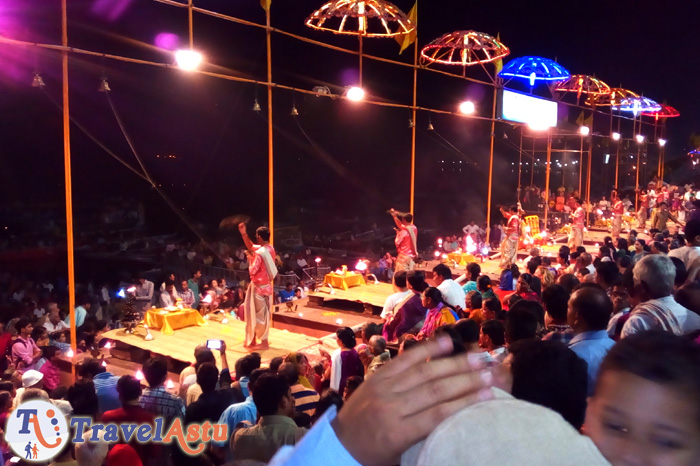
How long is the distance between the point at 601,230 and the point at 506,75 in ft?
28.4

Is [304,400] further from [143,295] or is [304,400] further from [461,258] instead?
[461,258]

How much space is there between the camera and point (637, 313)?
3887mm

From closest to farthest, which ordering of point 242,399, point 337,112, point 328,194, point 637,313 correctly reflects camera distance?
1. point 637,313
2. point 242,399
3. point 337,112
4. point 328,194

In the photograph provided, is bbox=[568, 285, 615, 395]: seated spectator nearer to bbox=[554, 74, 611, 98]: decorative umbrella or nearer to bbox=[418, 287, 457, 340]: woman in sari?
bbox=[418, 287, 457, 340]: woman in sari

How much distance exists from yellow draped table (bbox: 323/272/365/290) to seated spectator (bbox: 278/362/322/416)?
6.78 meters

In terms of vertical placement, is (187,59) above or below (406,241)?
above

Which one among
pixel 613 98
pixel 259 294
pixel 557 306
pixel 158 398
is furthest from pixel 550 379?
pixel 613 98

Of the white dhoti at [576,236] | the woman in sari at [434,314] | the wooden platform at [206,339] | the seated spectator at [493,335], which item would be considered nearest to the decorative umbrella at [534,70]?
the white dhoti at [576,236]

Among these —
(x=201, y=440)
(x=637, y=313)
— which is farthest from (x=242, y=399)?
(x=637, y=313)

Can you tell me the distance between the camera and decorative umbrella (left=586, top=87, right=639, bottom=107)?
2090 cm

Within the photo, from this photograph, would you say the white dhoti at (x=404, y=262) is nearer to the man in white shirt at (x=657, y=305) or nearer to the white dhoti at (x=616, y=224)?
the man in white shirt at (x=657, y=305)

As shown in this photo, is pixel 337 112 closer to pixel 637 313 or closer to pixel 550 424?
pixel 637 313

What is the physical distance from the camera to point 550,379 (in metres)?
1.99

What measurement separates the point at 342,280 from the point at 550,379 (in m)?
10.0
